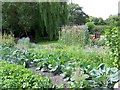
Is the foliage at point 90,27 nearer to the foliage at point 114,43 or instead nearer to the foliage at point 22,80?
the foliage at point 114,43

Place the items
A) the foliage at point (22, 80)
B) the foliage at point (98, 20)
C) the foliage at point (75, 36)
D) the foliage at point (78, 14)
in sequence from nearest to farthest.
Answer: the foliage at point (22, 80) → the foliage at point (75, 36) → the foliage at point (98, 20) → the foliage at point (78, 14)

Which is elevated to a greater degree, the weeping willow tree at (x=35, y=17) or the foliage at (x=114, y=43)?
the weeping willow tree at (x=35, y=17)

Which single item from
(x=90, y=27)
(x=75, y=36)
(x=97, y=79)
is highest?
(x=90, y=27)

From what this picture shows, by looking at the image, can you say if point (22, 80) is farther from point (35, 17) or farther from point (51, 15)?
point (35, 17)

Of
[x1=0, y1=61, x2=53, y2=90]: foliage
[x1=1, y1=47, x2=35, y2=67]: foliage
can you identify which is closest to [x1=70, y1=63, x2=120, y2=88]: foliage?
[x1=0, y1=61, x2=53, y2=90]: foliage

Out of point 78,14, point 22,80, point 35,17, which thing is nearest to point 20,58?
point 22,80

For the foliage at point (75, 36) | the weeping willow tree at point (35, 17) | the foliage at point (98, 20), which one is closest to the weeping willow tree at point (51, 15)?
the weeping willow tree at point (35, 17)

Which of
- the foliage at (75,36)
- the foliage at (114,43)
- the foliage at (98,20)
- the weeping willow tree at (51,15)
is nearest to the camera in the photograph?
the foliage at (114,43)

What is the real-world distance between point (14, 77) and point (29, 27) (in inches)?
475

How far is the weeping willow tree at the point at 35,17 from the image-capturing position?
47.4 feet

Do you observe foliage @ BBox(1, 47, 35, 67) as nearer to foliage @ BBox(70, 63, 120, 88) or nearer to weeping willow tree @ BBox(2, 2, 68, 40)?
foliage @ BBox(70, 63, 120, 88)

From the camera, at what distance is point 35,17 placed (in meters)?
15.1

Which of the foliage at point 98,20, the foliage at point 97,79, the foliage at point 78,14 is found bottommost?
the foliage at point 97,79

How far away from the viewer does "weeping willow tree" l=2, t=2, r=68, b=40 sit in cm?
1446
